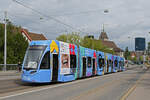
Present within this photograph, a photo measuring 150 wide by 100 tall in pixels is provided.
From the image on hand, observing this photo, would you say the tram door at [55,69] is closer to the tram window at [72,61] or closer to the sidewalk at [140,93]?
the tram window at [72,61]

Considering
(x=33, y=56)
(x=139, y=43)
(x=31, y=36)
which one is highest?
(x=31, y=36)

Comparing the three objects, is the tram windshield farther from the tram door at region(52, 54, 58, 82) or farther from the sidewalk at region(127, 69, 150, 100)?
the sidewalk at region(127, 69, 150, 100)

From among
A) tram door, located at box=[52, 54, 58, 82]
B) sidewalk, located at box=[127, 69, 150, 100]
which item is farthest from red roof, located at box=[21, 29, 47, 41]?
sidewalk, located at box=[127, 69, 150, 100]

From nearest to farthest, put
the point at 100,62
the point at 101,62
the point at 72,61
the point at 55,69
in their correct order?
the point at 55,69, the point at 72,61, the point at 100,62, the point at 101,62

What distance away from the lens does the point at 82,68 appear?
22062mm

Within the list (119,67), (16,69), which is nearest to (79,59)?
(16,69)

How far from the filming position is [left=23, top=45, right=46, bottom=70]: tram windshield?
50.5ft

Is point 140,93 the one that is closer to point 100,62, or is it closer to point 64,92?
point 64,92

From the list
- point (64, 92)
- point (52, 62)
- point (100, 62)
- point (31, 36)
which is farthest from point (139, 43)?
point (64, 92)

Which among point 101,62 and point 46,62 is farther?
point 101,62

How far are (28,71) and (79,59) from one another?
676cm

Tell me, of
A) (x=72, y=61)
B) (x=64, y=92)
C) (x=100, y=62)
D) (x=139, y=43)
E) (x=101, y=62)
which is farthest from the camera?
(x=139, y=43)

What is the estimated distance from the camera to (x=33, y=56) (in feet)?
51.5

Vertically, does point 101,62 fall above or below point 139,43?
below
